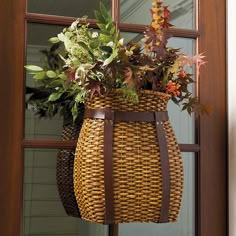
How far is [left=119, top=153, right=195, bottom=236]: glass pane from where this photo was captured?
5.25 ft

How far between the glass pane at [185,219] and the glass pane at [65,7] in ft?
1.61

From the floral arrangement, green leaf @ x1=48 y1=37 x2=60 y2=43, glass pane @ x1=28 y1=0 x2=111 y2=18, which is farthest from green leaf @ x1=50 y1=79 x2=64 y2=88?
glass pane @ x1=28 y1=0 x2=111 y2=18

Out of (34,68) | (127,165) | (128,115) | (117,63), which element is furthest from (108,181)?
(34,68)

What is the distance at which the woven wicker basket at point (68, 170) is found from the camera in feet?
4.87

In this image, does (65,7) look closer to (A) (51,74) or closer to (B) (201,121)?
(A) (51,74)

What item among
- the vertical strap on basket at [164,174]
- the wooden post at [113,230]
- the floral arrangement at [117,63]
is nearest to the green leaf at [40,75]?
the floral arrangement at [117,63]

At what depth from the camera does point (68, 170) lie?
1.49m

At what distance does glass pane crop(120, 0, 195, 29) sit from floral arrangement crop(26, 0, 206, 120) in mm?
219

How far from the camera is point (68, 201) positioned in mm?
1495

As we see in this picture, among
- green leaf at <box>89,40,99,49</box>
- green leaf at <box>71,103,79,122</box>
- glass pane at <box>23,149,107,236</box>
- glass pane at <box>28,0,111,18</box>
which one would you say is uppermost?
glass pane at <box>28,0,111,18</box>

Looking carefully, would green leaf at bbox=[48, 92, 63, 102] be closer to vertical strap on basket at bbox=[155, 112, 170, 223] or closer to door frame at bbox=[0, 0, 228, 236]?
door frame at bbox=[0, 0, 228, 236]
